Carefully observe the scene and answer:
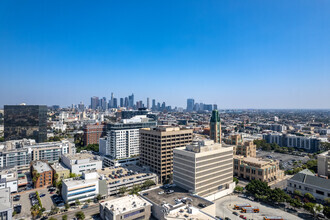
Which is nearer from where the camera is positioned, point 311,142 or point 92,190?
point 92,190

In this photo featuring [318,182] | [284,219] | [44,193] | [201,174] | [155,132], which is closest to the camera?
[284,219]

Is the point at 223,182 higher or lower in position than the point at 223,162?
lower

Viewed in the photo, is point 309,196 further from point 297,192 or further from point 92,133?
point 92,133

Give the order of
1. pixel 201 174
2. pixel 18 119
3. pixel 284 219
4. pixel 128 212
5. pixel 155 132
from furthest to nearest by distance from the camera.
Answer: pixel 18 119, pixel 155 132, pixel 201 174, pixel 284 219, pixel 128 212

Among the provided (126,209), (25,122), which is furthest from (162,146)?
(25,122)

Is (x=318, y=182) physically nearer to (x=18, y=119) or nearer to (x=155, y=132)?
(x=155, y=132)

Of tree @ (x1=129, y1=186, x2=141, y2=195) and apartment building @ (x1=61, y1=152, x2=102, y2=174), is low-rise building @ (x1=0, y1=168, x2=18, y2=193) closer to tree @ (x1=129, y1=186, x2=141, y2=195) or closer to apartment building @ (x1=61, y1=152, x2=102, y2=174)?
apartment building @ (x1=61, y1=152, x2=102, y2=174)

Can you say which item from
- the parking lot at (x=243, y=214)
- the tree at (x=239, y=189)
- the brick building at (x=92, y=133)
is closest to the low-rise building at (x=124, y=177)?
the parking lot at (x=243, y=214)

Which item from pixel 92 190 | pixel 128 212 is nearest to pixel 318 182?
pixel 128 212
